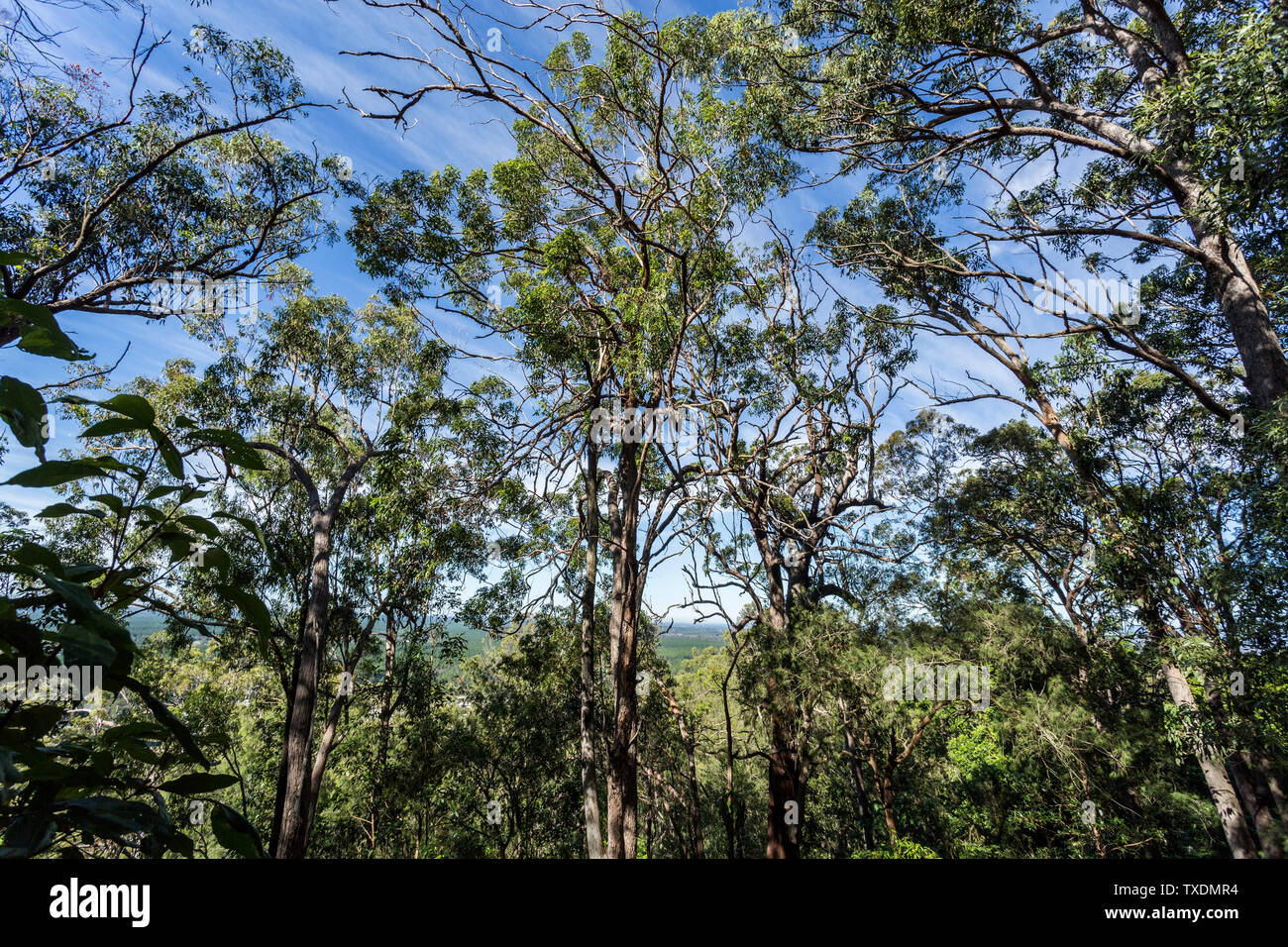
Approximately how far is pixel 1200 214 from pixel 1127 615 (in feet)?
12.6

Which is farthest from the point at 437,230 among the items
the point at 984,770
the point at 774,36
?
the point at 984,770

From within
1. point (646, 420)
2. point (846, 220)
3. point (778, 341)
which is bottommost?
point (646, 420)

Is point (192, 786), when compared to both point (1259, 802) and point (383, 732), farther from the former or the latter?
point (1259, 802)

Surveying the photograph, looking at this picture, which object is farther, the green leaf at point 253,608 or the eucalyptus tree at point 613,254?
the eucalyptus tree at point 613,254

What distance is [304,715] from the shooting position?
283 inches

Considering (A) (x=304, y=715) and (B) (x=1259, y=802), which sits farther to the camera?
(A) (x=304, y=715)

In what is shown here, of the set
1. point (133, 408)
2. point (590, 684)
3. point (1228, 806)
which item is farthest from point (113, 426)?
point (1228, 806)

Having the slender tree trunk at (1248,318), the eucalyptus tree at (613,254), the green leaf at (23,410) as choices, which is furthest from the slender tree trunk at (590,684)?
the slender tree trunk at (1248,318)

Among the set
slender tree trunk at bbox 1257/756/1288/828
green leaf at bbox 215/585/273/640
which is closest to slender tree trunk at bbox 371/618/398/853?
green leaf at bbox 215/585/273/640

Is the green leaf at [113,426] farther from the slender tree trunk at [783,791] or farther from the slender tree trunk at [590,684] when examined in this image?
the slender tree trunk at [783,791]

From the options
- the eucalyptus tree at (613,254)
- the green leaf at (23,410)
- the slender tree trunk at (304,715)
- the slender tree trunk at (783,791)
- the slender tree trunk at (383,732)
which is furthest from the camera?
the slender tree trunk at (383,732)

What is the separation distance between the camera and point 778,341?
22.4 ft

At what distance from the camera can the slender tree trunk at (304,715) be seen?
6812mm

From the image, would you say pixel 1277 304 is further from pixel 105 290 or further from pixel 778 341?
pixel 105 290
